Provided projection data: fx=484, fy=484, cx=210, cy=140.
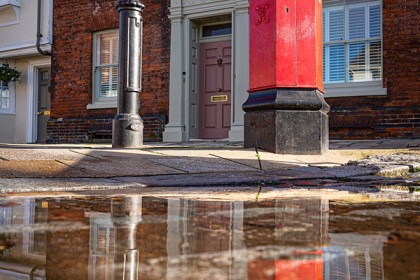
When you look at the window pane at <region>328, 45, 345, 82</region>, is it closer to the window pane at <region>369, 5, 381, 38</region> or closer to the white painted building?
the window pane at <region>369, 5, 381, 38</region>

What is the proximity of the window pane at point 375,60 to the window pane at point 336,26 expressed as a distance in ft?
1.95

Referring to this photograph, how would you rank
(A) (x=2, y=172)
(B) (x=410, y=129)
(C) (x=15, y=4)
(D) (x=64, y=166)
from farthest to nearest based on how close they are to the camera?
(C) (x=15, y=4) < (B) (x=410, y=129) < (D) (x=64, y=166) < (A) (x=2, y=172)

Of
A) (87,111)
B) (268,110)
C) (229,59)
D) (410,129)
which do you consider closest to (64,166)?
(268,110)

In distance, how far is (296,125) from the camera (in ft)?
16.6

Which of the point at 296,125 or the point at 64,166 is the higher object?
the point at 296,125

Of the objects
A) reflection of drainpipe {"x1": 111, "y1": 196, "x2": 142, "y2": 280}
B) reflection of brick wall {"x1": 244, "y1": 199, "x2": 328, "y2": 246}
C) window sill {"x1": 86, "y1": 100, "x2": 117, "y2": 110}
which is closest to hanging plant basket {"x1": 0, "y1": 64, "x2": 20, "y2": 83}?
window sill {"x1": 86, "y1": 100, "x2": 117, "y2": 110}

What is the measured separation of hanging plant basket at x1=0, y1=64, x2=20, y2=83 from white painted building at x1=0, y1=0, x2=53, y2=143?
30cm

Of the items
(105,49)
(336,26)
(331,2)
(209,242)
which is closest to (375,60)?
(336,26)

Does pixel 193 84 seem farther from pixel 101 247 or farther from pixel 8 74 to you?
pixel 101 247

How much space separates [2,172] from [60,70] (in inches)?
368

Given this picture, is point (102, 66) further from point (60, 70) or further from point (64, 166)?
point (64, 166)

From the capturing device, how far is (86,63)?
11.6 meters

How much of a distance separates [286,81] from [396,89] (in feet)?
12.8

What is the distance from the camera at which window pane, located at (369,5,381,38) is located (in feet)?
28.4
